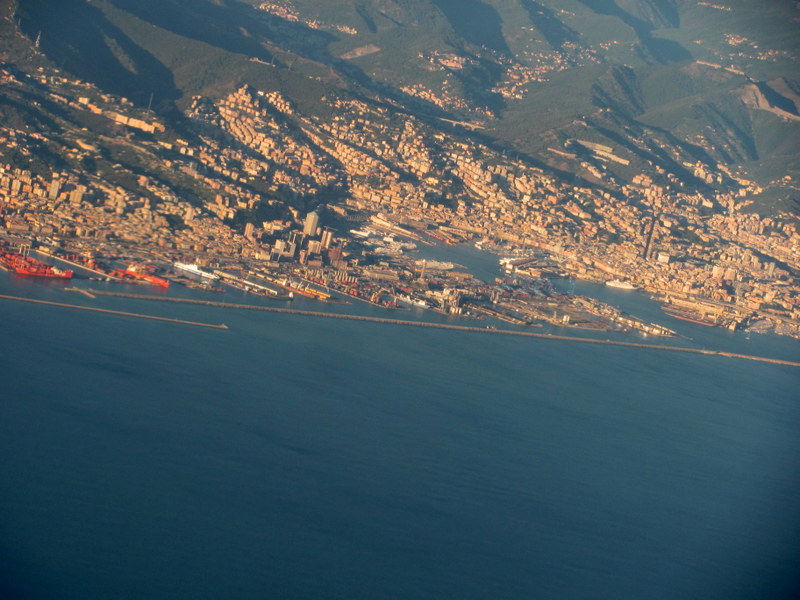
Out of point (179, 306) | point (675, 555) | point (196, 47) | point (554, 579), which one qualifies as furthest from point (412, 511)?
point (196, 47)

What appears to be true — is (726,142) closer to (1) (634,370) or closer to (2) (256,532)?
(1) (634,370)

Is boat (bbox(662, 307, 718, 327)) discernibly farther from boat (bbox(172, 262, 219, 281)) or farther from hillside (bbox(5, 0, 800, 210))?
hillside (bbox(5, 0, 800, 210))

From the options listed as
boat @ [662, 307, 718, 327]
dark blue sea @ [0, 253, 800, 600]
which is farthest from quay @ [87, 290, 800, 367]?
boat @ [662, 307, 718, 327]

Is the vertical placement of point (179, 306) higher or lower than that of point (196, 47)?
lower

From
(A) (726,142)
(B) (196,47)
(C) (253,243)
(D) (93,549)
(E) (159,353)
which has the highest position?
(A) (726,142)

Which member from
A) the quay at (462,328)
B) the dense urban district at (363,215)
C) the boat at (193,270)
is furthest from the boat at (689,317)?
the boat at (193,270)

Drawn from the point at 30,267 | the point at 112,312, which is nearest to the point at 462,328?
the point at 112,312

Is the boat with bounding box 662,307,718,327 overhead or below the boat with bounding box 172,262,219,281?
overhead

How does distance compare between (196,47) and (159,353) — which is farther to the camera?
(196,47)
